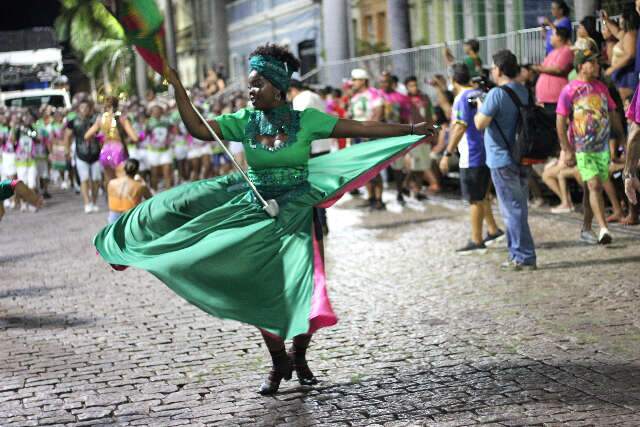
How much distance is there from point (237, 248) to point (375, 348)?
5.62ft

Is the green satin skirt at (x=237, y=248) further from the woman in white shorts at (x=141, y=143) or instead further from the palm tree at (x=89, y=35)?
the palm tree at (x=89, y=35)

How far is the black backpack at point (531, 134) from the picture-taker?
412 inches

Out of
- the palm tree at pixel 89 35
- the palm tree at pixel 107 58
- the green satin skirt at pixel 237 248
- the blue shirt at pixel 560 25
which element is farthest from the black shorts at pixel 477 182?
the palm tree at pixel 107 58

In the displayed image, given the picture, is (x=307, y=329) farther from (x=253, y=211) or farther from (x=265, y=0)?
(x=265, y=0)

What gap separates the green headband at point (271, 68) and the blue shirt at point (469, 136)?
16.1ft

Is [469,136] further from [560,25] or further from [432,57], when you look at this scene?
A: [432,57]

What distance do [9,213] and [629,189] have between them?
15570 millimetres

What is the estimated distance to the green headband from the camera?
684 centimetres

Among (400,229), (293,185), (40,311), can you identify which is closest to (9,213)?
(400,229)

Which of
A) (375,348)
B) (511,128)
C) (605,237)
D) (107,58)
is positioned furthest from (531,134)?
(107,58)

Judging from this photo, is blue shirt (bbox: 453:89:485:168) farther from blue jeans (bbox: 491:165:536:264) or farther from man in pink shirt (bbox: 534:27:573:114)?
man in pink shirt (bbox: 534:27:573:114)

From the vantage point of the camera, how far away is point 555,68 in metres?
14.2

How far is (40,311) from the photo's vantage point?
1020 centimetres

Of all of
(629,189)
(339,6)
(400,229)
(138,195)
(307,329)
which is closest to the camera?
(307,329)
